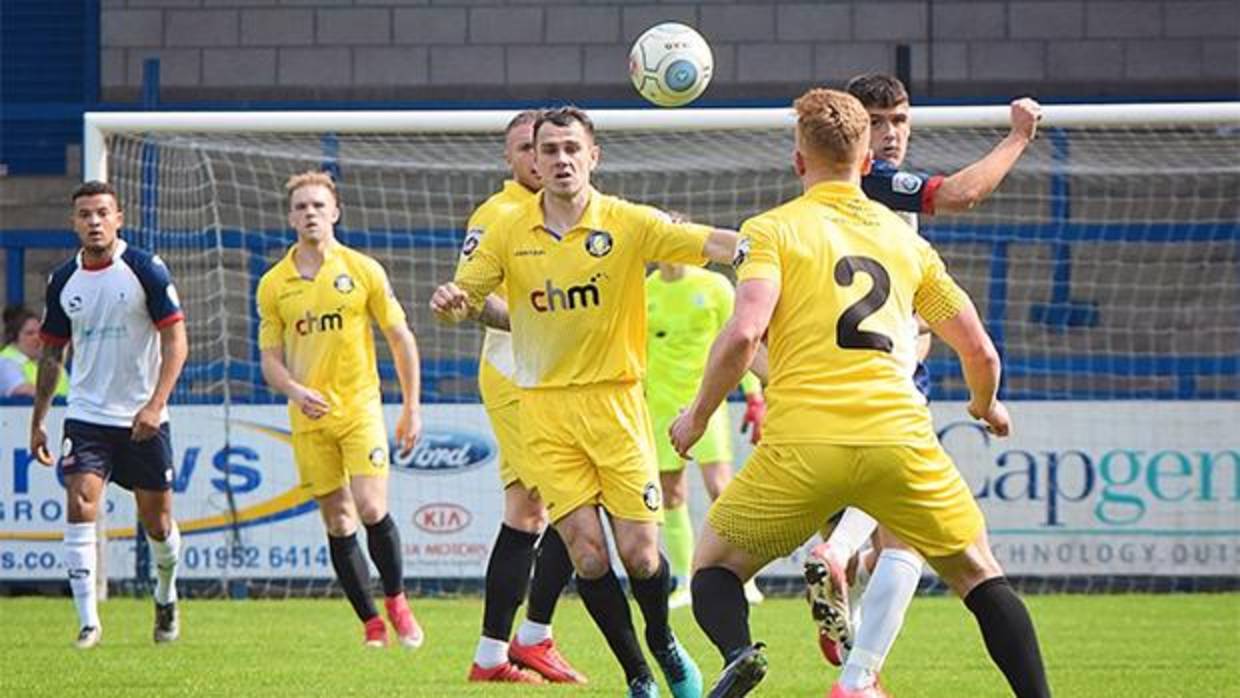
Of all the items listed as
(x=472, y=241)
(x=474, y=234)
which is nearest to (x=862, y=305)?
(x=472, y=241)

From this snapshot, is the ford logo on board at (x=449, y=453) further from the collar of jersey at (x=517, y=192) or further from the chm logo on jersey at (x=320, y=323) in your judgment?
the collar of jersey at (x=517, y=192)

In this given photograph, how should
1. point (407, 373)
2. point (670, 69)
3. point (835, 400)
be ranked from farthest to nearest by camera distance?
point (407, 373), point (670, 69), point (835, 400)

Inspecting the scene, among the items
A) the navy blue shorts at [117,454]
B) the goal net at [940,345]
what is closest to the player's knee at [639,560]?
the navy blue shorts at [117,454]

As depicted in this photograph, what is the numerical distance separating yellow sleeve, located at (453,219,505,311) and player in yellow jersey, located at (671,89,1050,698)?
62.2 inches

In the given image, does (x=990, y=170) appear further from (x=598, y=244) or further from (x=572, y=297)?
(x=572, y=297)

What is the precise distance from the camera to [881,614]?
6.50 meters

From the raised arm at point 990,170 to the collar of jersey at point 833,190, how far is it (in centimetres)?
85

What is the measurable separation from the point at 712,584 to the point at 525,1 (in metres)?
12.9

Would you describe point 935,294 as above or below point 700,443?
above

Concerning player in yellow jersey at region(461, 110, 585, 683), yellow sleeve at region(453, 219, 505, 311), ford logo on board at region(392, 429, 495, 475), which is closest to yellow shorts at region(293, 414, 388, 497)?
player in yellow jersey at region(461, 110, 585, 683)

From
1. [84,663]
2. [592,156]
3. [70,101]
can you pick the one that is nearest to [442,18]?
[70,101]

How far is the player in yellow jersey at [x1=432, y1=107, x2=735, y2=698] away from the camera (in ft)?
24.3

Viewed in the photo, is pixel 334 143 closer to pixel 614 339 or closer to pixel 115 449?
pixel 115 449

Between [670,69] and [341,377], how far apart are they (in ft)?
7.39
